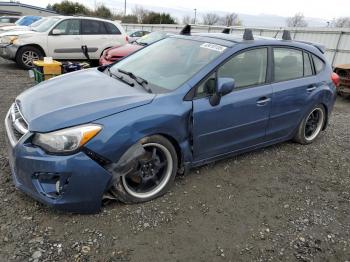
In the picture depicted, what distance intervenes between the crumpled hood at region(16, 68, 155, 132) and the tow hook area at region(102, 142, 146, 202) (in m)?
0.38

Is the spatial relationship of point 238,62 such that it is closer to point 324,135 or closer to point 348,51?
point 324,135

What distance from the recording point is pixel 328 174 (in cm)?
442

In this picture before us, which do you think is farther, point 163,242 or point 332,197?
point 332,197

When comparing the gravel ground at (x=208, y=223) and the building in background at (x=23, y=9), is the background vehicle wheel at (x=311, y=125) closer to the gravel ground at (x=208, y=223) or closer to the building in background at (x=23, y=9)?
the gravel ground at (x=208, y=223)

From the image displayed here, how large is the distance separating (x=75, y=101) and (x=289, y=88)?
2.71 meters

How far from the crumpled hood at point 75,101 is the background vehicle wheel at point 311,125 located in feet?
8.74

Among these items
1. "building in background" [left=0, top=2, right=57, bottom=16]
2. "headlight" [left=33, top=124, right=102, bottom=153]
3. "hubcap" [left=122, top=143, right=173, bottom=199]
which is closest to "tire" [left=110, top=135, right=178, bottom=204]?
"hubcap" [left=122, top=143, right=173, bottom=199]

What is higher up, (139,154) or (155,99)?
(155,99)

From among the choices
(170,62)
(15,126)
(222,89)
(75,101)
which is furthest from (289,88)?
(15,126)

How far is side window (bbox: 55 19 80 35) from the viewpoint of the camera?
35.5 feet

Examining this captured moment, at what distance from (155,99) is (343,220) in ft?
7.29

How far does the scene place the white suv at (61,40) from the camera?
34.2 ft

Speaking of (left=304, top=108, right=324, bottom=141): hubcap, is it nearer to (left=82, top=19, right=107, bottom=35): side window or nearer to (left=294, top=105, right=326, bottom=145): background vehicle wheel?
(left=294, top=105, right=326, bottom=145): background vehicle wheel

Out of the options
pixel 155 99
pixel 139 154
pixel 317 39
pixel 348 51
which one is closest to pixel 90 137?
pixel 139 154
